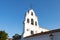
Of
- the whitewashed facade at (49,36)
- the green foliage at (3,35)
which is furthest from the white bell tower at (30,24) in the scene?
the whitewashed facade at (49,36)

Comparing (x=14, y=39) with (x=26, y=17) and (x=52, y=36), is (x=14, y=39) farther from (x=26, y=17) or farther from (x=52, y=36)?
(x=52, y=36)

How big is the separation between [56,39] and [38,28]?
15.5 m

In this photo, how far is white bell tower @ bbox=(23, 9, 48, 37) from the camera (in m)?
44.2

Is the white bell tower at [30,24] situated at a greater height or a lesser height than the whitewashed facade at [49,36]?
greater

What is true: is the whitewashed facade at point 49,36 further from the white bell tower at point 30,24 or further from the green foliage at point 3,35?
the green foliage at point 3,35

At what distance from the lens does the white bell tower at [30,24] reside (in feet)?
145

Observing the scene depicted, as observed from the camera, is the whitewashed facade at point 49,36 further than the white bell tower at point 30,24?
No

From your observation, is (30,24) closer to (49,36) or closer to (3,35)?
(3,35)

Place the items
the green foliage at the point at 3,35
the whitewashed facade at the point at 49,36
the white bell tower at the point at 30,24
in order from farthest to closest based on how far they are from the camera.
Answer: the white bell tower at the point at 30,24 < the green foliage at the point at 3,35 < the whitewashed facade at the point at 49,36

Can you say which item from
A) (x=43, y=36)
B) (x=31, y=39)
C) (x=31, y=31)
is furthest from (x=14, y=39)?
(x=43, y=36)

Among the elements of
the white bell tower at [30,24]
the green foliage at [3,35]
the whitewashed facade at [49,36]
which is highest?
the white bell tower at [30,24]

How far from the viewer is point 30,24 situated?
149 feet

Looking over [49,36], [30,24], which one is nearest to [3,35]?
[30,24]

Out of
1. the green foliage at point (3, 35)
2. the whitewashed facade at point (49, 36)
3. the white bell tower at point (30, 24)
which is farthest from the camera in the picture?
the white bell tower at point (30, 24)
